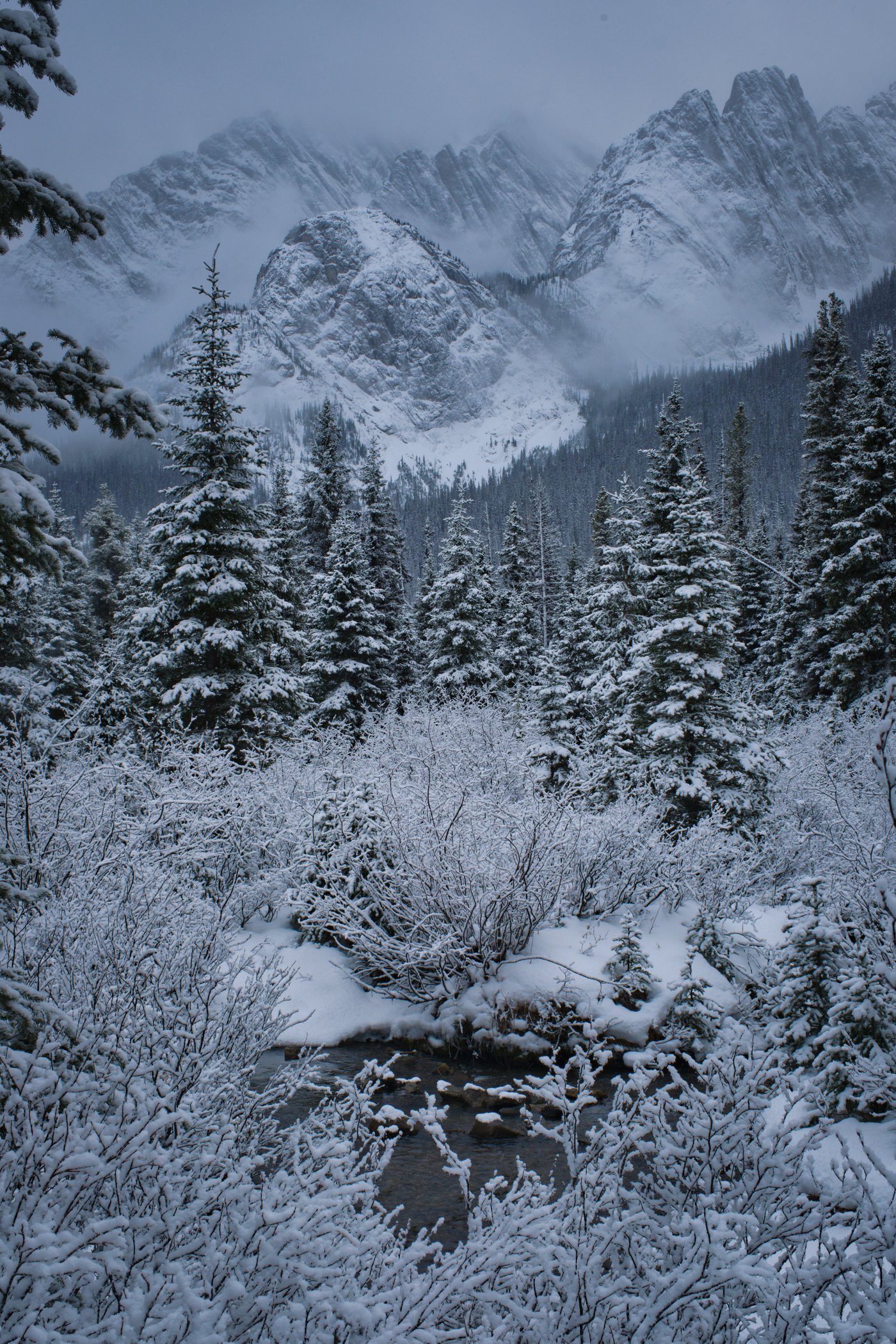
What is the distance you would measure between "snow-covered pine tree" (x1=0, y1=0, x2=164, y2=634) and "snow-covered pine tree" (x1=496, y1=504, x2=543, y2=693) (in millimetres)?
25947

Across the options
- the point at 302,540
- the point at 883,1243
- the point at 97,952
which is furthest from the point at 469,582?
the point at 883,1243

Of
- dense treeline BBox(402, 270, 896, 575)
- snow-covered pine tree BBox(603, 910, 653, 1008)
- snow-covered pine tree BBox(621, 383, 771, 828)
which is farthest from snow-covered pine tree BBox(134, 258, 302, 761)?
dense treeline BBox(402, 270, 896, 575)

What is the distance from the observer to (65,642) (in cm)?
3031

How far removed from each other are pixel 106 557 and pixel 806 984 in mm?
48669

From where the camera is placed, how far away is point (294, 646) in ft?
58.8

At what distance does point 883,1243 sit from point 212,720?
14954 millimetres

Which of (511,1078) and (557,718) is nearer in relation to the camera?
(511,1078)

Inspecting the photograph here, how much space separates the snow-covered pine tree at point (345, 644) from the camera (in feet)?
76.4

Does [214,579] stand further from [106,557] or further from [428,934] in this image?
[106,557]

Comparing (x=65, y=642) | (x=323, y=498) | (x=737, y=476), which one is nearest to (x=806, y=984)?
(x=323, y=498)

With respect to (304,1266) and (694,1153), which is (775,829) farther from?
(304,1266)

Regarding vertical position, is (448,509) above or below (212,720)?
above

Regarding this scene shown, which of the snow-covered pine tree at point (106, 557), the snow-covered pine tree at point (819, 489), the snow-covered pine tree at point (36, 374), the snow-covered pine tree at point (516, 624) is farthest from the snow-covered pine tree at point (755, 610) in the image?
the snow-covered pine tree at point (36, 374)

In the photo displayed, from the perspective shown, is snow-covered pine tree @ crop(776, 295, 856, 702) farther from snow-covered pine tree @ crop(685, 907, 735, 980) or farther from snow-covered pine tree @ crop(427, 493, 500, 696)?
snow-covered pine tree @ crop(685, 907, 735, 980)
